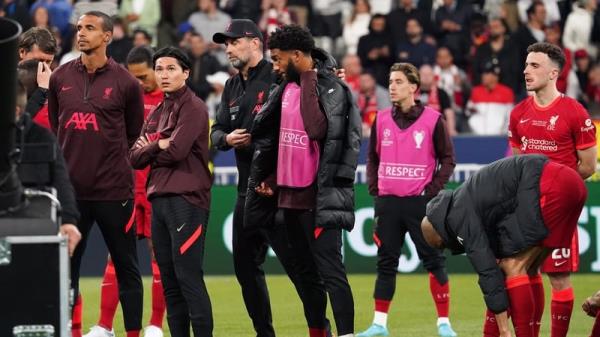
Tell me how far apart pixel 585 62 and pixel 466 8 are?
211 cm

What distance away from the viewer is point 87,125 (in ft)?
32.8

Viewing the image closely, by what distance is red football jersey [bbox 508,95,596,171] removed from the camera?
10258 millimetres

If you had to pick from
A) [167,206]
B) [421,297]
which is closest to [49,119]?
[167,206]

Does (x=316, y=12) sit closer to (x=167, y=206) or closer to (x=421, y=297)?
(x=421, y=297)

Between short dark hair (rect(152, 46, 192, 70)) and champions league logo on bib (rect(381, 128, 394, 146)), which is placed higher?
short dark hair (rect(152, 46, 192, 70))

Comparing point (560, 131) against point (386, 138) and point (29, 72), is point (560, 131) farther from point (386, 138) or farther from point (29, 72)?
point (29, 72)

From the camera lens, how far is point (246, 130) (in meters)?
10.1

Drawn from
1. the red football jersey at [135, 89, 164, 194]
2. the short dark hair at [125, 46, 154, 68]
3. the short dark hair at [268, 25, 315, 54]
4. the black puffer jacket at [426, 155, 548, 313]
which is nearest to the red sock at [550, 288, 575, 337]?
the black puffer jacket at [426, 155, 548, 313]

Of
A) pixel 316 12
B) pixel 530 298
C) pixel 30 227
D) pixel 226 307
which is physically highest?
pixel 316 12

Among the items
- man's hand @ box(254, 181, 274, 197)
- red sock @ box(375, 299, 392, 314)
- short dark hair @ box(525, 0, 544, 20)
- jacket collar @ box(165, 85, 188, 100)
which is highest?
short dark hair @ box(525, 0, 544, 20)

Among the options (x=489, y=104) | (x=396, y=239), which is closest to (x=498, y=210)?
(x=396, y=239)

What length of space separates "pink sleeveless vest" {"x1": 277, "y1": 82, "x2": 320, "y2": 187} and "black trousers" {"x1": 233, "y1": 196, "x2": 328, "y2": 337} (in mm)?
510

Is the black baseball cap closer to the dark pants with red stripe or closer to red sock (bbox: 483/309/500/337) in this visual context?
the dark pants with red stripe

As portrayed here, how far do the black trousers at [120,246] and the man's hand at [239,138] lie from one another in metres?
0.89
